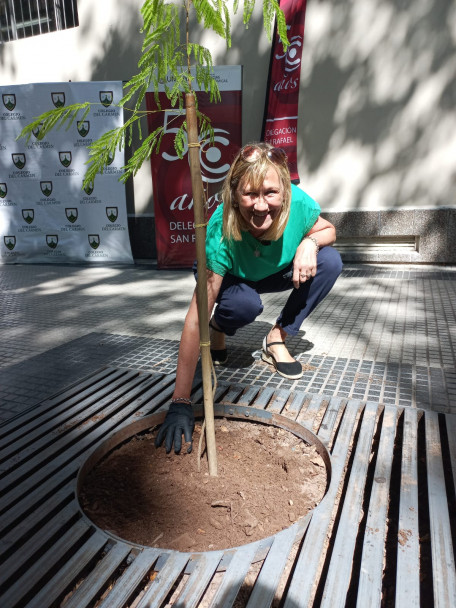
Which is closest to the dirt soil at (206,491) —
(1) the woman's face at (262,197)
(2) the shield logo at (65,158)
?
(1) the woman's face at (262,197)

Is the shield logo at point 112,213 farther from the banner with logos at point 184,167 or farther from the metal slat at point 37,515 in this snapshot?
the metal slat at point 37,515

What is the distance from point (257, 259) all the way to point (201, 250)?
799 millimetres

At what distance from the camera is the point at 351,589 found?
4.14 ft

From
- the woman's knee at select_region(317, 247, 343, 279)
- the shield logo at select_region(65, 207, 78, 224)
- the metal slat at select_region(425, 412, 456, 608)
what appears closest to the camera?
the metal slat at select_region(425, 412, 456, 608)

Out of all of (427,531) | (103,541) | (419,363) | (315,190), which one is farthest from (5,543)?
(315,190)

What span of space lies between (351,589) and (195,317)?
3.62 ft

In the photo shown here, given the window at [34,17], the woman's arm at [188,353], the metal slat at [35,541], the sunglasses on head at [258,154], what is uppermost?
the window at [34,17]

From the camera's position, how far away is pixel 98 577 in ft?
4.14

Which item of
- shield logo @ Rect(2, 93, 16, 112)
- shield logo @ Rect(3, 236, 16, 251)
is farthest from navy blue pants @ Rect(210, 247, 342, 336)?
shield logo @ Rect(2, 93, 16, 112)

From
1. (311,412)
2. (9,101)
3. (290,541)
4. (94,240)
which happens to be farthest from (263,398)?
(9,101)

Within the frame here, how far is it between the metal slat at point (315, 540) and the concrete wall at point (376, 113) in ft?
14.8

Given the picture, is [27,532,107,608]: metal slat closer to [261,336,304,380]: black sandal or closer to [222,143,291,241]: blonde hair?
[222,143,291,241]: blonde hair

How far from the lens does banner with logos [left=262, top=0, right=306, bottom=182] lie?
5465 millimetres

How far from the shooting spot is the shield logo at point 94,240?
682 cm
